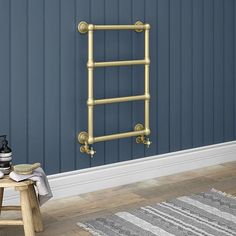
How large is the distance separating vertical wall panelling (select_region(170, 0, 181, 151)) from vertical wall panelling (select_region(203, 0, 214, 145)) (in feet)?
0.91

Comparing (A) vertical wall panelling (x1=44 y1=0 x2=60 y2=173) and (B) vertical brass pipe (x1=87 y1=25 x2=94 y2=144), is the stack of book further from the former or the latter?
(B) vertical brass pipe (x1=87 y1=25 x2=94 y2=144)

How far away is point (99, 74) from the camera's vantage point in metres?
3.48

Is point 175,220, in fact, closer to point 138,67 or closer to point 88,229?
point 88,229

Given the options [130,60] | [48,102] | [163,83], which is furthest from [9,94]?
[163,83]

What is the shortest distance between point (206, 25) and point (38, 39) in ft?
4.85

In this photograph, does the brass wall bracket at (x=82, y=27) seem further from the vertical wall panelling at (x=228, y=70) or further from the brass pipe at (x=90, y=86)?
the vertical wall panelling at (x=228, y=70)

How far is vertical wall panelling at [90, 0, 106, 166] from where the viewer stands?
11.3 feet

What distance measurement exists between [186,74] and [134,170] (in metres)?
0.83

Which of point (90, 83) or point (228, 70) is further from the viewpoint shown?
point (228, 70)

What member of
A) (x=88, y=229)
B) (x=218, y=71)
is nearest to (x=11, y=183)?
(x=88, y=229)

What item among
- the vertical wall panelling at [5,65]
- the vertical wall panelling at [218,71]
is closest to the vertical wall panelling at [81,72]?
the vertical wall panelling at [5,65]

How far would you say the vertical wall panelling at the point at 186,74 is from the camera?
155 inches

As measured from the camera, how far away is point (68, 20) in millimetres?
3299

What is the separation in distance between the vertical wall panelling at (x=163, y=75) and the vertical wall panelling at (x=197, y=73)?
0.27 metres
